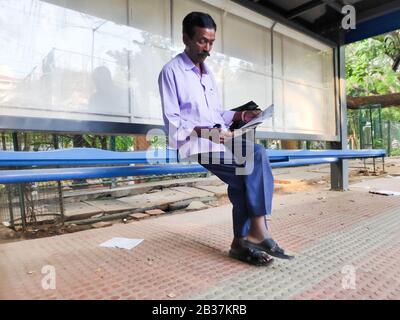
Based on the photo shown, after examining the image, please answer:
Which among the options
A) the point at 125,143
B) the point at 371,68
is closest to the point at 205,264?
the point at 125,143

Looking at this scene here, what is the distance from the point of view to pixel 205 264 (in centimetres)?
201

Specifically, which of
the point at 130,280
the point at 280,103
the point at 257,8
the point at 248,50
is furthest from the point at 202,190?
the point at 130,280

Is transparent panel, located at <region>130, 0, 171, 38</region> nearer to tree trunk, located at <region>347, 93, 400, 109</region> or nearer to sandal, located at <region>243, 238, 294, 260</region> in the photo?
sandal, located at <region>243, 238, 294, 260</region>

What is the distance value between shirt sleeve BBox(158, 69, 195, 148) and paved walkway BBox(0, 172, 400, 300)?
0.76 metres

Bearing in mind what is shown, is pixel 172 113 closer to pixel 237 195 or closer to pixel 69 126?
pixel 237 195

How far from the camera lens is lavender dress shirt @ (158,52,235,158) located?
189 centimetres

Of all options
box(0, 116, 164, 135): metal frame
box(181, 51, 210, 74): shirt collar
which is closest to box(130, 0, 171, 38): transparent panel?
box(0, 116, 164, 135): metal frame

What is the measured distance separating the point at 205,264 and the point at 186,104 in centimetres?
97

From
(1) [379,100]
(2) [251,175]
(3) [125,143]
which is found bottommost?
(2) [251,175]

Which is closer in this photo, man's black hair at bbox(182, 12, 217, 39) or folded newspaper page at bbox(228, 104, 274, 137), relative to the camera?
folded newspaper page at bbox(228, 104, 274, 137)

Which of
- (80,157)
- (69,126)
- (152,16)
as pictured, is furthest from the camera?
(152,16)

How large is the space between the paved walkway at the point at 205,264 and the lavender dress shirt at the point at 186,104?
0.70 metres

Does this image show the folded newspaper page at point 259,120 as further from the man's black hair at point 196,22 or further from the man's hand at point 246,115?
the man's black hair at point 196,22

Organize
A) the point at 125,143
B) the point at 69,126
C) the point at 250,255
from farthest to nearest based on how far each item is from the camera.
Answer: the point at 125,143 → the point at 69,126 → the point at 250,255
